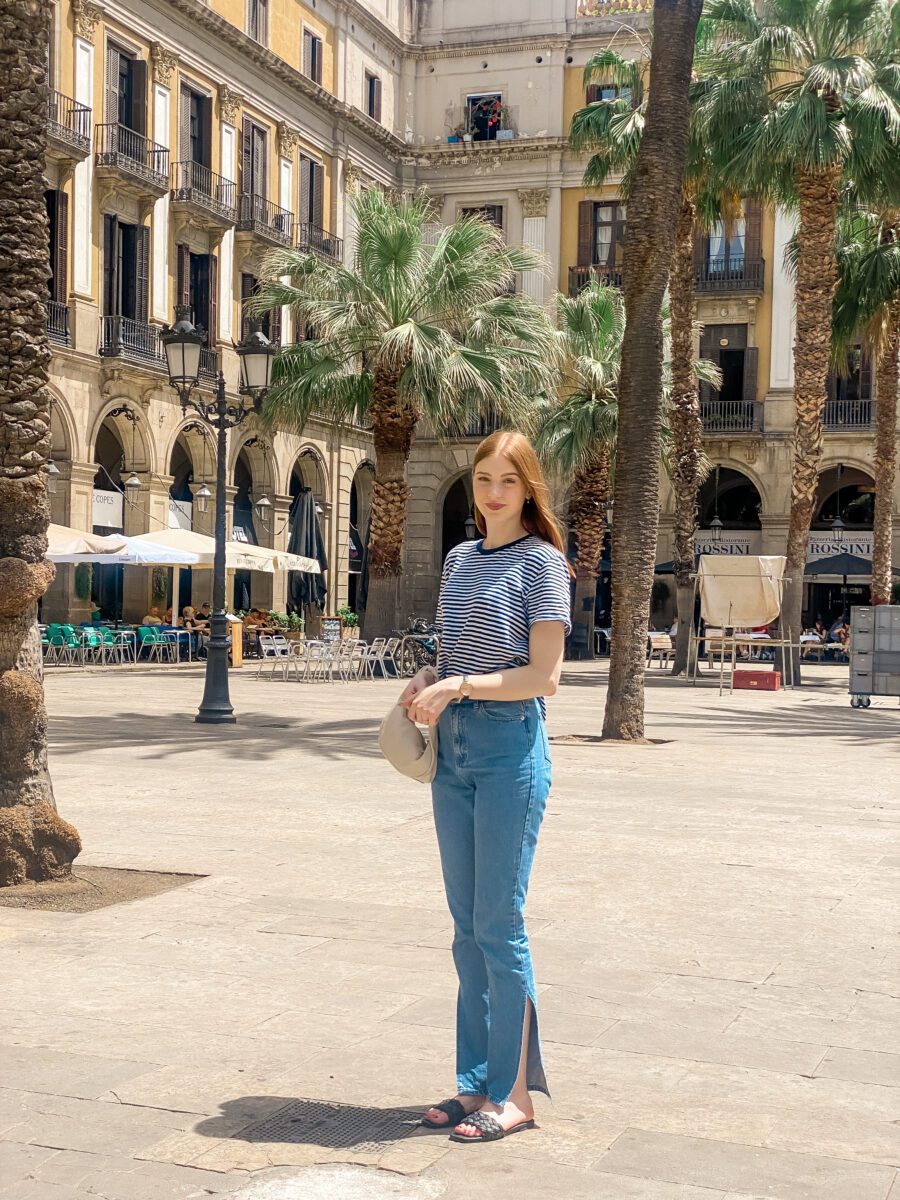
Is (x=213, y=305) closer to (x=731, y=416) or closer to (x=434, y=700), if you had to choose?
(x=731, y=416)

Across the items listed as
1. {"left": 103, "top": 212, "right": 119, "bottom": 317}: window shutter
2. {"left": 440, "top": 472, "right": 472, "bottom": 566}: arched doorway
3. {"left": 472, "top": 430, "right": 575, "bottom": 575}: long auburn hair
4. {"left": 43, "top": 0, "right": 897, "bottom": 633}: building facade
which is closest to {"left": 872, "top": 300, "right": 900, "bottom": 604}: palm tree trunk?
{"left": 43, "top": 0, "right": 897, "bottom": 633}: building facade

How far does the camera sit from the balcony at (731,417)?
42.2m

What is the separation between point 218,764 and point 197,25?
27342mm

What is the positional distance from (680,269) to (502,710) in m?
24.4

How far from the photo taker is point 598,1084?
4.27 metres

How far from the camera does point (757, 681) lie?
23.8 metres

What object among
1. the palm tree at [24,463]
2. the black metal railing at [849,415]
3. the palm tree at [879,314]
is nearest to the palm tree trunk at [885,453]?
the palm tree at [879,314]

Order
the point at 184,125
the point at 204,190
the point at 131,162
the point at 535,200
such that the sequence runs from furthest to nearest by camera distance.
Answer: the point at 535,200 < the point at 204,190 < the point at 184,125 < the point at 131,162

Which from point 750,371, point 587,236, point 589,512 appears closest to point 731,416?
point 750,371

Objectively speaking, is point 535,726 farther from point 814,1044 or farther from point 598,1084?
point 814,1044

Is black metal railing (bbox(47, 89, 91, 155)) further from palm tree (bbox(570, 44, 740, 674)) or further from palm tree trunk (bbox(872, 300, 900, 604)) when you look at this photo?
palm tree trunk (bbox(872, 300, 900, 604))

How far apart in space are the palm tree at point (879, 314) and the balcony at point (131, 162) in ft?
47.7

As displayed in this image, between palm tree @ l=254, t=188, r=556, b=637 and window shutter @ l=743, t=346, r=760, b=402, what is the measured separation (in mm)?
16914

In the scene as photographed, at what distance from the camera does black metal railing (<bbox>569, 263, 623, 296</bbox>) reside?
4347 centimetres
